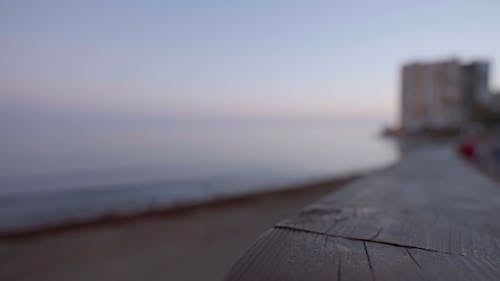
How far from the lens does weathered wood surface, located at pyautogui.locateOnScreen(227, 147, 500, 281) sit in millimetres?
461

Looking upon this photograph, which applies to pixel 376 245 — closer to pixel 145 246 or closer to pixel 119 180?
pixel 145 246

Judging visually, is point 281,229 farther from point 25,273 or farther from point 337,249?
point 25,273

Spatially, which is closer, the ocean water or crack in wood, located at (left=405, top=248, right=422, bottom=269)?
crack in wood, located at (left=405, top=248, right=422, bottom=269)

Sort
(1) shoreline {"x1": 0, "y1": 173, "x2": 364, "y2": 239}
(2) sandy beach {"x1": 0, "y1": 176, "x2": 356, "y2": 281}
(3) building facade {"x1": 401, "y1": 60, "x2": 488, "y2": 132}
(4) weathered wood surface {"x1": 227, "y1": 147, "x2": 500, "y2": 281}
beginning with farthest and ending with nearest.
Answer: (3) building facade {"x1": 401, "y1": 60, "x2": 488, "y2": 132} < (1) shoreline {"x1": 0, "y1": 173, "x2": 364, "y2": 239} < (2) sandy beach {"x1": 0, "y1": 176, "x2": 356, "y2": 281} < (4) weathered wood surface {"x1": 227, "y1": 147, "x2": 500, "y2": 281}

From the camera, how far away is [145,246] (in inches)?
261

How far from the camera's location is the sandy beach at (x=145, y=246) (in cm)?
534

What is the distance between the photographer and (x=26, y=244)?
749cm

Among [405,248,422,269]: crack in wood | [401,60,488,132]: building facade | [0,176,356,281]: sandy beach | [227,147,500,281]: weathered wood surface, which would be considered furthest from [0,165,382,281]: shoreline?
[401,60,488,132]: building facade

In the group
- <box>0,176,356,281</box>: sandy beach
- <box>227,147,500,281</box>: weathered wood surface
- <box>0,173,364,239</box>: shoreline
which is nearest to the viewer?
<box>227,147,500,281</box>: weathered wood surface

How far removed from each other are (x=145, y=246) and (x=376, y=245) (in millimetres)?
7147

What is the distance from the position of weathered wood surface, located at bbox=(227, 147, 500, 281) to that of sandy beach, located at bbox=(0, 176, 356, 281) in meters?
4.62

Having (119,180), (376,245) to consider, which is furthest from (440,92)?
(376,245)

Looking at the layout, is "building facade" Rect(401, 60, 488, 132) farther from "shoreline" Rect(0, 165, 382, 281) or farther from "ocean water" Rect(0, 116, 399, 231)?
"shoreline" Rect(0, 165, 382, 281)

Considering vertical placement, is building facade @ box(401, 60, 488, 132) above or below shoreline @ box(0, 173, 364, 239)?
above
